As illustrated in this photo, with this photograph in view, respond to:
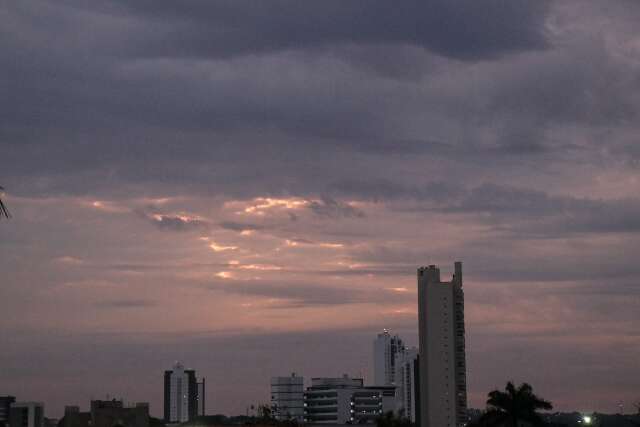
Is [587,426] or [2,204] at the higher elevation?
[2,204]

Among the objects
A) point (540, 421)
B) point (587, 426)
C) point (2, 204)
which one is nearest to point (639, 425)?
point (587, 426)

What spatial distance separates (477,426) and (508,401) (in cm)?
790

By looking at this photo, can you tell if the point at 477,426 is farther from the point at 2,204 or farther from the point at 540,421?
the point at 2,204

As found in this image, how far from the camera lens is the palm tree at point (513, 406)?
15012cm

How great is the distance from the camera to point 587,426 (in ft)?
565

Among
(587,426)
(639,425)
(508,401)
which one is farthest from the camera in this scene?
(639,425)

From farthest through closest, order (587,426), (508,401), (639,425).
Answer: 1. (639,425)
2. (587,426)
3. (508,401)

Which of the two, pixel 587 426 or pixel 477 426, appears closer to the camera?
pixel 477 426

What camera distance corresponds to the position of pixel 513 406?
5920 inches

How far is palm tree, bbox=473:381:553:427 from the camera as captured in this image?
150125 mm

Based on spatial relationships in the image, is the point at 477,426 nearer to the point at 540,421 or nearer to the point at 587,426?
the point at 540,421

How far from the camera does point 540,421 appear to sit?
153 metres

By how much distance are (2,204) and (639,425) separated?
Result: 16869 centimetres

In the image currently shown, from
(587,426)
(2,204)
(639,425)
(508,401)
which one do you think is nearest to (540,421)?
(508,401)
